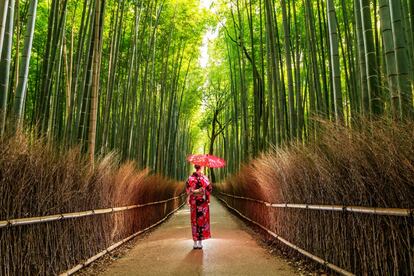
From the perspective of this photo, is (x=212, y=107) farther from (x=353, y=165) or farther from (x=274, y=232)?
(x=353, y=165)

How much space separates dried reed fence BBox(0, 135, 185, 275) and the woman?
114 centimetres

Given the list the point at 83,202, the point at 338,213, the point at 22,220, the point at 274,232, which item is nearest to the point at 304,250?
the point at 338,213

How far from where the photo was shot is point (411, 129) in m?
2.23

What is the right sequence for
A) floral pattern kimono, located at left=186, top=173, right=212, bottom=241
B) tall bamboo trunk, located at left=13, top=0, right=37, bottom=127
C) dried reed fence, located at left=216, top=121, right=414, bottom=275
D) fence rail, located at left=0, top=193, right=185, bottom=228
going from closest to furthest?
dried reed fence, located at left=216, top=121, right=414, bottom=275, fence rail, located at left=0, top=193, right=185, bottom=228, tall bamboo trunk, located at left=13, top=0, right=37, bottom=127, floral pattern kimono, located at left=186, top=173, right=212, bottom=241

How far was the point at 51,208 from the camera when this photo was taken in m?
3.29

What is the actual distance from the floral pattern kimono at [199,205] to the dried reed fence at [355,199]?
52.9 inches

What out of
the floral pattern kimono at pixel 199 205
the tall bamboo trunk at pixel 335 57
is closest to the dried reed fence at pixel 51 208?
the floral pattern kimono at pixel 199 205

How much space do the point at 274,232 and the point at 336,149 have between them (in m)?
3.09

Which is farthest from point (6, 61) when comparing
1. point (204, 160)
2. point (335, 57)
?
point (204, 160)

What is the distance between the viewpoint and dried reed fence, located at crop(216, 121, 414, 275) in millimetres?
2338

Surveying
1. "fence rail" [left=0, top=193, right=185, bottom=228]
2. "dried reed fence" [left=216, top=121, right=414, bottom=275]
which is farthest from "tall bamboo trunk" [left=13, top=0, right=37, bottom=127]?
"dried reed fence" [left=216, top=121, right=414, bottom=275]

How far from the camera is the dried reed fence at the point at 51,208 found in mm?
2629

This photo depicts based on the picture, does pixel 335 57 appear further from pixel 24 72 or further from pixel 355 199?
pixel 24 72

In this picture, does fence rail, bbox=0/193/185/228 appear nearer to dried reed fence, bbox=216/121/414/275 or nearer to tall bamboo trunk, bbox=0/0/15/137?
tall bamboo trunk, bbox=0/0/15/137
